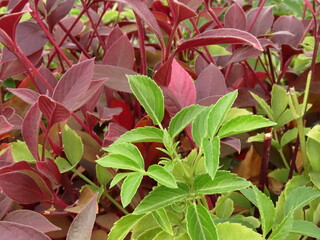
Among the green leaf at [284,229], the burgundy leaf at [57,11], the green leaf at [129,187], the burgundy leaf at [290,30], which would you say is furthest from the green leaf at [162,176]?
the burgundy leaf at [290,30]

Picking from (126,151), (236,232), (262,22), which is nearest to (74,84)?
(126,151)

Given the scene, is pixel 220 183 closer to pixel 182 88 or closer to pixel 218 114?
pixel 218 114

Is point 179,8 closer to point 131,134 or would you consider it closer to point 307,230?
point 131,134

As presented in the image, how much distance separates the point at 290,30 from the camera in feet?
3.08

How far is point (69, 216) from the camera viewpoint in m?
0.71

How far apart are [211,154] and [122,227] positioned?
141 millimetres

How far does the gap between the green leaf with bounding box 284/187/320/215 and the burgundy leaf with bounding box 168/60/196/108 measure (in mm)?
182

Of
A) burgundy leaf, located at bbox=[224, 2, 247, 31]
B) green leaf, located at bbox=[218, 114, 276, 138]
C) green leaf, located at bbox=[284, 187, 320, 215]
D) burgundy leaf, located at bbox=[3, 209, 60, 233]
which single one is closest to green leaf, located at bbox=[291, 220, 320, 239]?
green leaf, located at bbox=[284, 187, 320, 215]

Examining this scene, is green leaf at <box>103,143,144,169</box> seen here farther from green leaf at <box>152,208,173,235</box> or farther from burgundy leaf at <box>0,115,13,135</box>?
burgundy leaf at <box>0,115,13,135</box>

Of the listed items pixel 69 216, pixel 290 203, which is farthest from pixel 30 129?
pixel 290 203

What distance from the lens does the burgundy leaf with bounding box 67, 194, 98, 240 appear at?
0.52 meters

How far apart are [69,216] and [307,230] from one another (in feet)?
1.13

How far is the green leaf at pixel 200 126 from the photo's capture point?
54 cm

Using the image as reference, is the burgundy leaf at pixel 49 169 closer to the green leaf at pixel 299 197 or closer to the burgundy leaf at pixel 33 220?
the burgundy leaf at pixel 33 220
